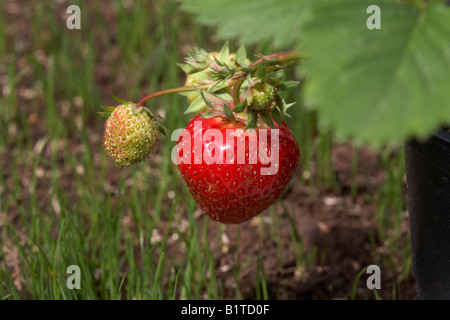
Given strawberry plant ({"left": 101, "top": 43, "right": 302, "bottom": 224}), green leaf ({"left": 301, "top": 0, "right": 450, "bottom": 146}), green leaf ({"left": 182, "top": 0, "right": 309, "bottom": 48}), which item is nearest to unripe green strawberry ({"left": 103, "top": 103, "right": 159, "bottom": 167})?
strawberry plant ({"left": 101, "top": 43, "right": 302, "bottom": 224})

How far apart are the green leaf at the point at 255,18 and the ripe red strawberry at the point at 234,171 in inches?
11.1

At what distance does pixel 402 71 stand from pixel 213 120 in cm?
44

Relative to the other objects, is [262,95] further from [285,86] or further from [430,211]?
[430,211]

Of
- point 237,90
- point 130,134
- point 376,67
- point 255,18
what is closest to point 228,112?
point 237,90

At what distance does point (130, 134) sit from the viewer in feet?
3.17

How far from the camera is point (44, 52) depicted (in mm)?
2465

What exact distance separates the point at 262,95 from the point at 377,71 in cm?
30

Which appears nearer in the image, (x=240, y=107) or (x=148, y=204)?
(x=240, y=107)

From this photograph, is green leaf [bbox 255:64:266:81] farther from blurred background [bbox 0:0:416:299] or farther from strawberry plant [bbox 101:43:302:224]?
blurred background [bbox 0:0:416:299]

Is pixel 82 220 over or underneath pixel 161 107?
underneath

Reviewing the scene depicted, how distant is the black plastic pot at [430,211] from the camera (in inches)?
40.5

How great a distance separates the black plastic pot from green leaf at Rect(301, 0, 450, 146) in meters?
0.39
